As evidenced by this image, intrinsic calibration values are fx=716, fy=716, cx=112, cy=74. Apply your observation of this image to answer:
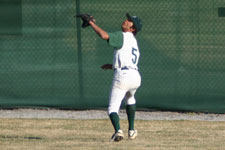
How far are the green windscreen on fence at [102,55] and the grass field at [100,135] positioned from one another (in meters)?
1.03

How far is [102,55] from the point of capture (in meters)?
11.9

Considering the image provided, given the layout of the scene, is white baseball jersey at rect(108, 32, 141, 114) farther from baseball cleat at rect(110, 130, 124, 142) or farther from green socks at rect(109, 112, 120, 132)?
baseball cleat at rect(110, 130, 124, 142)

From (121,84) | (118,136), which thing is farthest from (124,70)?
(118,136)

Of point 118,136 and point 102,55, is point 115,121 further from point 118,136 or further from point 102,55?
point 102,55

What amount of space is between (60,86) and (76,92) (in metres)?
0.28

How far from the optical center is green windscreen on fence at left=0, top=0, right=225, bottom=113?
11609mm

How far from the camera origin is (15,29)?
11.9 m

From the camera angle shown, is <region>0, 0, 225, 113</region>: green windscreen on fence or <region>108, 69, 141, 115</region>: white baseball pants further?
<region>0, 0, 225, 113</region>: green windscreen on fence

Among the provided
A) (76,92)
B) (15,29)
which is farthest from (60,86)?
(15,29)

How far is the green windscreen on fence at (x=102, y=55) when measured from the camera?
38.1ft

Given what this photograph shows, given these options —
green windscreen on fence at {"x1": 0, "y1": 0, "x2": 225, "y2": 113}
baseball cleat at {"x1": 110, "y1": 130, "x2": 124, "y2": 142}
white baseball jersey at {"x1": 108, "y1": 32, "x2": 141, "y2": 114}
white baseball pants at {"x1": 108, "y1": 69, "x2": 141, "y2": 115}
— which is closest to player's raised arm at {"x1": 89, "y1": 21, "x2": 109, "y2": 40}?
white baseball jersey at {"x1": 108, "y1": 32, "x2": 141, "y2": 114}

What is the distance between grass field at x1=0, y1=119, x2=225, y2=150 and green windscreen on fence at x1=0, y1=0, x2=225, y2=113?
3.38 feet

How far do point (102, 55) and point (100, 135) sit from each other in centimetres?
255

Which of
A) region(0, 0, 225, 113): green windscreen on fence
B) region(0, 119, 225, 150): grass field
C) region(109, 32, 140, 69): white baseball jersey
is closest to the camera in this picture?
region(0, 119, 225, 150): grass field
